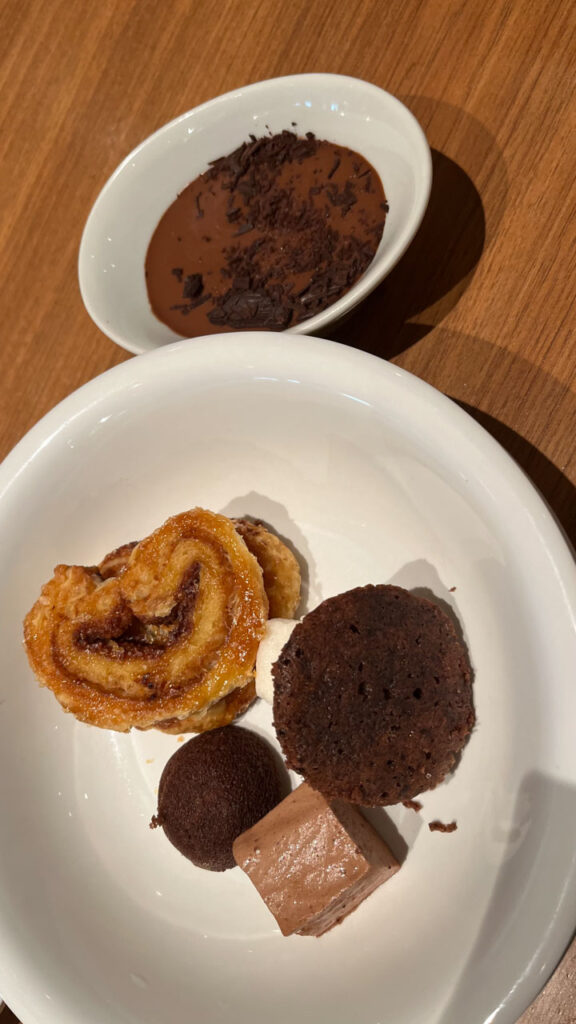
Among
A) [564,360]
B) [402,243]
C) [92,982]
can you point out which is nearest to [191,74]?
[402,243]

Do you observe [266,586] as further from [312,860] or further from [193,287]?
[193,287]

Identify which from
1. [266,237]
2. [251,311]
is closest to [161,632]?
[251,311]

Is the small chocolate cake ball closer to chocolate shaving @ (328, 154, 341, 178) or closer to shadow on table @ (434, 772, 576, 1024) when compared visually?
shadow on table @ (434, 772, 576, 1024)

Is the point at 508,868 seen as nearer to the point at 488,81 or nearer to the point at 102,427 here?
the point at 102,427

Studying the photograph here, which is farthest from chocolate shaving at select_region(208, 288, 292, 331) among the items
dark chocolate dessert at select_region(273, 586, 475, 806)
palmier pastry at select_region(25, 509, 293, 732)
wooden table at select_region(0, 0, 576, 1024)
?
dark chocolate dessert at select_region(273, 586, 475, 806)

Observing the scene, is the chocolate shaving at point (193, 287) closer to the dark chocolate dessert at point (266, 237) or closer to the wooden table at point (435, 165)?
the dark chocolate dessert at point (266, 237)
